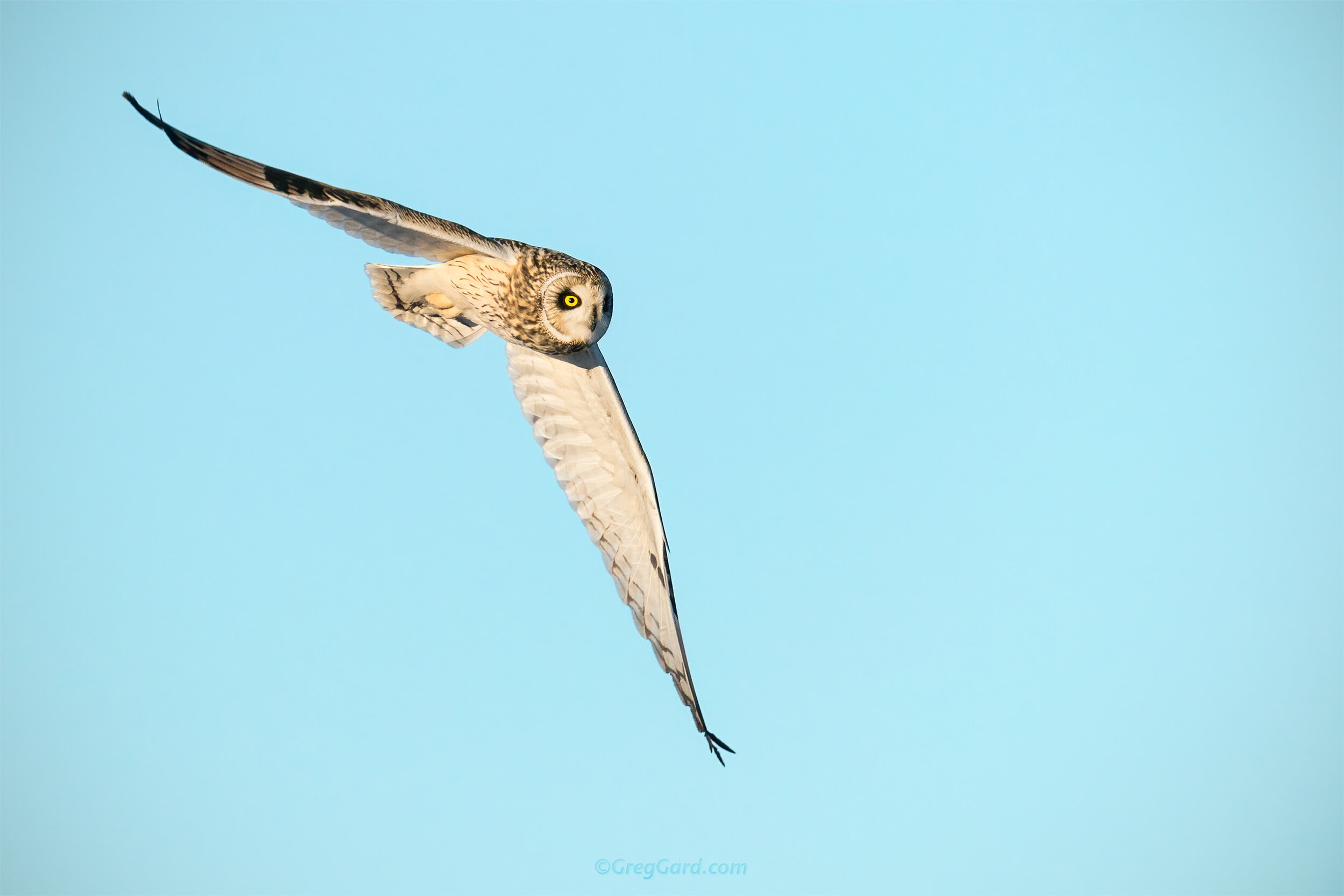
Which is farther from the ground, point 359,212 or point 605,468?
point 359,212

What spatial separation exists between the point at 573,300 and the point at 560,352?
45 cm

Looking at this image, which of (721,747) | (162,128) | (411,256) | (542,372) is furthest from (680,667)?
(162,128)

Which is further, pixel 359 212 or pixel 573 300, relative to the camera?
pixel 573 300

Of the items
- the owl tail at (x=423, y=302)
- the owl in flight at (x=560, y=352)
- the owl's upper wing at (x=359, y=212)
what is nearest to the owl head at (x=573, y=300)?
the owl in flight at (x=560, y=352)

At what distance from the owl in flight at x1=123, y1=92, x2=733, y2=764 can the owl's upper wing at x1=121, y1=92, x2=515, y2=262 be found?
0.01 m

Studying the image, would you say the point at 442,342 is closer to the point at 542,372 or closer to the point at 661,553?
the point at 542,372

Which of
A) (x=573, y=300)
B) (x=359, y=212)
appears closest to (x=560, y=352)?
(x=573, y=300)

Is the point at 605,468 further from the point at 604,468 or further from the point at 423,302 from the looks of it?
the point at 423,302

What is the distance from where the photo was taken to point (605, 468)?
9.00 m

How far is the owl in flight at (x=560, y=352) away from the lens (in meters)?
7.79

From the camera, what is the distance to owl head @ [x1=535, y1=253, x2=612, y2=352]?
7.80m

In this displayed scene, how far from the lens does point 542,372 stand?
9047mm

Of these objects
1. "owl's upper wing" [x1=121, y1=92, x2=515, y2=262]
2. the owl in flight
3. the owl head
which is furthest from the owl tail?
the owl head

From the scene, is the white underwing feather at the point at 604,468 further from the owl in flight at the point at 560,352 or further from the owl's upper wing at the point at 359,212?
the owl's upper wing at the point at 359,212
